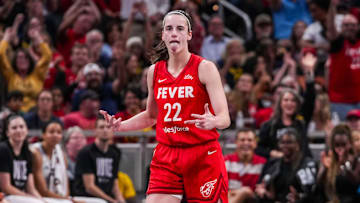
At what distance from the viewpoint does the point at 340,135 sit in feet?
28.5

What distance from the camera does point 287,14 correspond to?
14.1 metres

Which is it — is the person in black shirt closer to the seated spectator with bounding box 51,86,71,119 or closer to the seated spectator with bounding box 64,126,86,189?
the seated spectator with bounding box 64,126,86,189

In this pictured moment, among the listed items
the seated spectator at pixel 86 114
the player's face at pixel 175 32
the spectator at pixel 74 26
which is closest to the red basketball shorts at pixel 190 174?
the player's face at pixel 175 32

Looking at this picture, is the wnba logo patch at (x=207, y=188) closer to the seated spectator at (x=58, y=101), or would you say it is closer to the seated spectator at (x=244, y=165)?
the seated spectator at (x=244, y=165)

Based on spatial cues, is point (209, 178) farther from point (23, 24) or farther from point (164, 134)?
point (23, 24)

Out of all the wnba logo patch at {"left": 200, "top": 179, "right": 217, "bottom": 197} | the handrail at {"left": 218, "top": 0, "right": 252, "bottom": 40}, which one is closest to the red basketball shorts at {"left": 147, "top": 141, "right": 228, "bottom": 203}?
the wnba logo patch at {"left": 200, "top": 179, "right": 217, "bottom": 197}

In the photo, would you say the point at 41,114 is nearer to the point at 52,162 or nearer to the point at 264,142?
the point at 52,162

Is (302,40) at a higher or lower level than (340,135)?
higher

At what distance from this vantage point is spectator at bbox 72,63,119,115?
1097cm

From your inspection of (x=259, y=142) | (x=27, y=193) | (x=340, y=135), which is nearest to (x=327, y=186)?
(x=340, y=135)

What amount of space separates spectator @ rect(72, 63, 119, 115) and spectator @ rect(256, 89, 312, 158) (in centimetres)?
268

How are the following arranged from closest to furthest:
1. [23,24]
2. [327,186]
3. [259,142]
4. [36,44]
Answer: [327,186] → [259,142] → [36,44] → [23,24]

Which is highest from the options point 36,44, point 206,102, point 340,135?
point 36,44

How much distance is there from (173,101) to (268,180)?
4027mm
